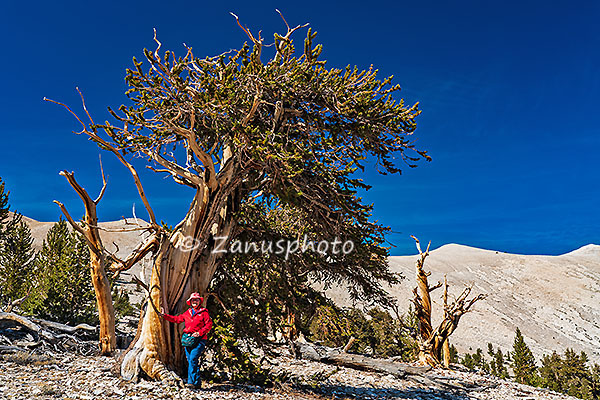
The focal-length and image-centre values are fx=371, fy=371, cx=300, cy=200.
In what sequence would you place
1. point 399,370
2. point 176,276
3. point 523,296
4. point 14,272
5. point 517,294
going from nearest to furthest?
point 176,276 → point 399,370 → point 14,272 → point 523,296 → point 517,294

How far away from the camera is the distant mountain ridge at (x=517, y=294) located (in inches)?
2424

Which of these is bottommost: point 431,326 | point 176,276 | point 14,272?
point 431,326

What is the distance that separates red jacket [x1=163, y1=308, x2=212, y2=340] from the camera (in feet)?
23.7

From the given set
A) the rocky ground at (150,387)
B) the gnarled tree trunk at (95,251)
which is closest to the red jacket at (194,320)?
the rocky ground at (150,387)

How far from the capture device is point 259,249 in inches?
364

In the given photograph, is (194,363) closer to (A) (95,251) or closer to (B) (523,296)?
(A) (95,251)

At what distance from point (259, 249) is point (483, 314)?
71.2m

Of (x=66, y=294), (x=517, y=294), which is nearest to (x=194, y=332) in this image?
(x=66, y=294)

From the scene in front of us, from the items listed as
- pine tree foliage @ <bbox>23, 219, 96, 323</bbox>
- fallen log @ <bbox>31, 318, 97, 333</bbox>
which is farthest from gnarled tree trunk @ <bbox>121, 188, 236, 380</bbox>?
pine tree foliage @ <bbox>23, 219, 96, 323</bbox>

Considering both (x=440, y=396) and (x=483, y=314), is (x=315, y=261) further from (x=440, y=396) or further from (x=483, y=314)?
(x=483, y=314)

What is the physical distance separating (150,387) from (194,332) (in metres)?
1.15

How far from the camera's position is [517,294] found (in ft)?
279

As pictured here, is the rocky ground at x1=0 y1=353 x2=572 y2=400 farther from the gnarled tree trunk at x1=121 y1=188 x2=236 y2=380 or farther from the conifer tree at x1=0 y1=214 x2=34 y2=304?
the conifer tree at x1=0 y1=214 x2=34 y2=304

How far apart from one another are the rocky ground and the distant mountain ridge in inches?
1502
